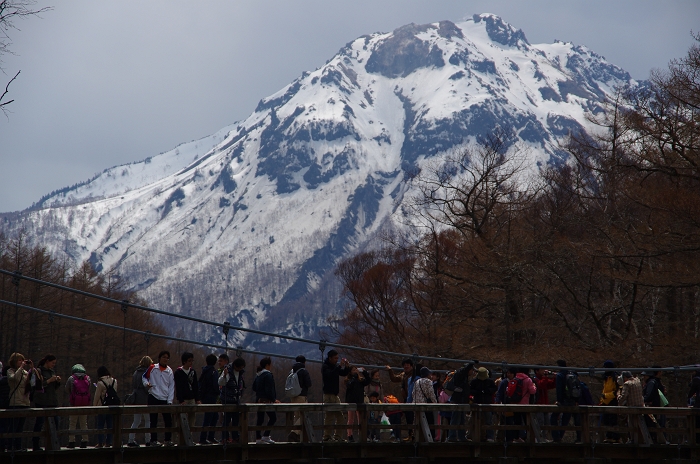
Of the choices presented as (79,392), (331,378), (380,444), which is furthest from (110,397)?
(380,444)

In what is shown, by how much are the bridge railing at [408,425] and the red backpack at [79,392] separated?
533mm

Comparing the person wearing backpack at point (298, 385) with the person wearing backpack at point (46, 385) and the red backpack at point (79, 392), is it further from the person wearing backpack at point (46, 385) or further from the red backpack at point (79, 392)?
the person wearing backpack at point (46, 385)

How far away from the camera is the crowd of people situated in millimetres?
14469

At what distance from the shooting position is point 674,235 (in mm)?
23453

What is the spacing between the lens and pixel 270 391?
1561 cm

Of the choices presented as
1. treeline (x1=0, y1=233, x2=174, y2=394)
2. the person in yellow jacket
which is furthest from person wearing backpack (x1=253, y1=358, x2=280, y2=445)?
treeline (x1=0, y1=233, x2=174, y2=394)

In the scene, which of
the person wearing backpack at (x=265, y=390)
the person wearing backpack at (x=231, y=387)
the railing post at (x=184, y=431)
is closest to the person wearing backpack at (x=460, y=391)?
the person wearing backpack at (x=265, y=390)

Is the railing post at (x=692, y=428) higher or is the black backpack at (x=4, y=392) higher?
the black backpack at (x=4, y=392)

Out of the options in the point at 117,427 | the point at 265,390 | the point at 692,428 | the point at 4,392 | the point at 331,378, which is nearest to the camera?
the point at 4,392

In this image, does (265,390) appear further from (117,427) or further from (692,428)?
(692,428)

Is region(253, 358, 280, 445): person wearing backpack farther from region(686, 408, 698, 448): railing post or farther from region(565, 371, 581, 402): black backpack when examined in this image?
region(686, 408, 698, 448): railing post

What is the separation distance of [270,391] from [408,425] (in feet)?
8.54

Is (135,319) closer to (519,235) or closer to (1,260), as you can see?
(1,260)

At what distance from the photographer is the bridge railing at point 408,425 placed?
13.9m
